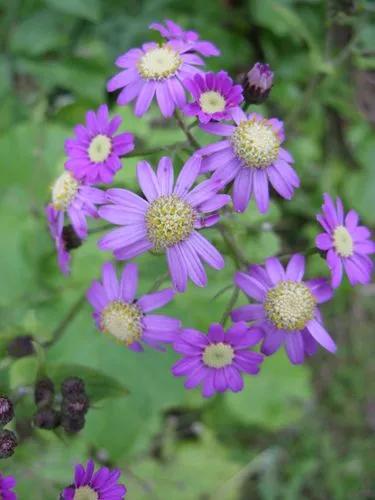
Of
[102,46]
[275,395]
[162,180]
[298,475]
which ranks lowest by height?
[298,475]

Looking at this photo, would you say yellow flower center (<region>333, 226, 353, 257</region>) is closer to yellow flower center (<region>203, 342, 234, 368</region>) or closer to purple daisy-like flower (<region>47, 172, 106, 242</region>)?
yellow flower center (<region>203, 342, 234, 368</region>)

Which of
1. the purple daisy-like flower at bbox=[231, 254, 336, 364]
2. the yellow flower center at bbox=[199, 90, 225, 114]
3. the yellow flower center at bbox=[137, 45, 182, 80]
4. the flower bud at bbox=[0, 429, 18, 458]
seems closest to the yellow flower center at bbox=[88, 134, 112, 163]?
the yellow flower center at bbox=[137, 45, 182, 80]

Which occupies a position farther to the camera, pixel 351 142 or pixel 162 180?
pixel 351 142

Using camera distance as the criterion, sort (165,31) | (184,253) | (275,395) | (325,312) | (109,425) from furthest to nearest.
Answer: (325,312) < (275,395) < (109,425) < (165,31) < (184,253)

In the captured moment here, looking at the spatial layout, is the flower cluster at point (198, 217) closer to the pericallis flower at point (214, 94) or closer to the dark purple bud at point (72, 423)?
the pericallis flower at point (214, 94)

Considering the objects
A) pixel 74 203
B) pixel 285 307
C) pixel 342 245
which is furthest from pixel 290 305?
pixel 74 203

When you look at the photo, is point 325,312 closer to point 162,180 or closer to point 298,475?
point 298,475

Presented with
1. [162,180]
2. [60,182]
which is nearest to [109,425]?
[60,182]
